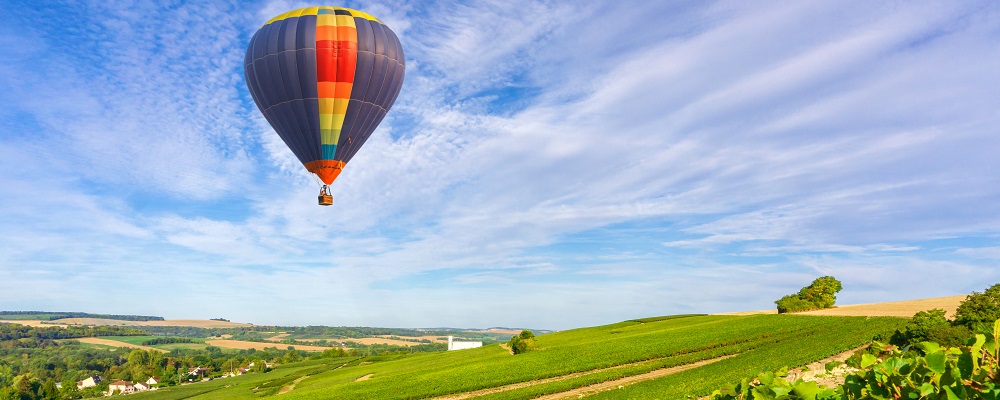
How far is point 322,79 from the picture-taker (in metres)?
38.0

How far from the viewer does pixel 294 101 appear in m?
38.5

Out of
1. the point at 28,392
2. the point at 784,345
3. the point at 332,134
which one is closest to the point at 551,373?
the point at 784,345

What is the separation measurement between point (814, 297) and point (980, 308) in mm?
39733

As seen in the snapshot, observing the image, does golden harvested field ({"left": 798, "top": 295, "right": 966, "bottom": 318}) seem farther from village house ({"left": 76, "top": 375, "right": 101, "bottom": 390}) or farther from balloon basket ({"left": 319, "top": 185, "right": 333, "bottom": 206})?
village house ({"left": 76, "top": 375, "right": 101, "bottom": 390})

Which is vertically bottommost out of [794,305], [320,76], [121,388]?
[121,388]

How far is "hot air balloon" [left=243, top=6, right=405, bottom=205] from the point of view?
125 feet

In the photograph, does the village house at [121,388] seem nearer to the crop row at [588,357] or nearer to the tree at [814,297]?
the crop row at [588,357]

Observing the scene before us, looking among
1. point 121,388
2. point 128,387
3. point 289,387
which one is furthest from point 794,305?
point 128,387

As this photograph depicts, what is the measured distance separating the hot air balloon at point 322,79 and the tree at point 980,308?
121 feet

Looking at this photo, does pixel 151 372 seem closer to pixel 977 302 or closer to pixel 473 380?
pixel 473 380

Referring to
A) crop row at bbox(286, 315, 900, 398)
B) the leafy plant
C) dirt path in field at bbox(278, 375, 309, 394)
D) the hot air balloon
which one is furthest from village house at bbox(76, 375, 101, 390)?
the leafy plant

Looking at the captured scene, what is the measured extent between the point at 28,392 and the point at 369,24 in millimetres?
144233

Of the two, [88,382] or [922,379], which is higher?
Result: [922,379]

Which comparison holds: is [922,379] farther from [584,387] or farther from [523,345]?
[523,345]
